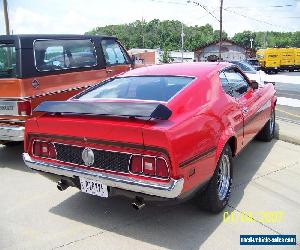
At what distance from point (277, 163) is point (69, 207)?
302 centimetres

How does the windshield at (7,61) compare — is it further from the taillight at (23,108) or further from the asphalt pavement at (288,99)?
the asphalt pavement at (288,99)

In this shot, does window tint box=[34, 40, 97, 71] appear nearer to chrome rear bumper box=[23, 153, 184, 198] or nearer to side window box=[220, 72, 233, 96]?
chrome rear bumper box=[23, 153, 184, 198]

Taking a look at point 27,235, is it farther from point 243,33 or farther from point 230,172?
point 243,33

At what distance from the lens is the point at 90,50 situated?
7121mm

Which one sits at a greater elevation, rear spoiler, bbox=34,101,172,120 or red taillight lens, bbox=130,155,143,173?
rear spoiler, bbox=34,101,172,120

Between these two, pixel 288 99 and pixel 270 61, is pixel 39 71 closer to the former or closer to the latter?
pixel 288 99

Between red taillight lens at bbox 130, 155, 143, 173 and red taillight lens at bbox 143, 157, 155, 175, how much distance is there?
0.13 ft

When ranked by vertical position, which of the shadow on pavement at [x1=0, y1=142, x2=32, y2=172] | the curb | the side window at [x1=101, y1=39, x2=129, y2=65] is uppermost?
the side window at [x1=101, y1=39, x2=129, y2=65]

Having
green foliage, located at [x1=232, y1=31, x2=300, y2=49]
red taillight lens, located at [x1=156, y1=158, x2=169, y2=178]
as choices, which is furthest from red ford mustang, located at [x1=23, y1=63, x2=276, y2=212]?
green foliage, located at [x1=232, y1=31, x2=300, y2=49]

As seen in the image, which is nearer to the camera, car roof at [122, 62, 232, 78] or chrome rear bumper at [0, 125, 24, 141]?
car roof at [122, 62, 232, 78]

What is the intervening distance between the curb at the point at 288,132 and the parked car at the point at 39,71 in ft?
11.5

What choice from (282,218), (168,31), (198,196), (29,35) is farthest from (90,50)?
(168,31)

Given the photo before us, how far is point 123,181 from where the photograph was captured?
3.16m

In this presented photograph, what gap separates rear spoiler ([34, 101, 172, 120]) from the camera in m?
3.07
